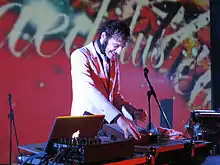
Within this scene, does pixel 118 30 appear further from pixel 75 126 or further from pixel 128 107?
pixel 75 126

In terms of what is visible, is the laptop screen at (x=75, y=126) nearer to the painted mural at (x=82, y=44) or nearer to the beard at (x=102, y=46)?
the beard at (x=102, y=46)

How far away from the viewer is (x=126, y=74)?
4.96 m

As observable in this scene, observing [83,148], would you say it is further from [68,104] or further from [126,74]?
[126,74]

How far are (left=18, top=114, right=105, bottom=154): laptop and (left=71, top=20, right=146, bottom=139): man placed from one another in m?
0.22

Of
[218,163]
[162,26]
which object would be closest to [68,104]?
[162,26]

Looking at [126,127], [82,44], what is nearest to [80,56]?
[126,127]

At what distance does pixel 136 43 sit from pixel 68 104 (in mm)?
1367

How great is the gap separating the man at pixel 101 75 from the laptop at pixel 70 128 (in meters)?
0.22

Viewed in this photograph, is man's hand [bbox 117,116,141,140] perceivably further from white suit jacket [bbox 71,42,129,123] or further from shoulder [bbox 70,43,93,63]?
shoulder [bbox 70,43,93,63]

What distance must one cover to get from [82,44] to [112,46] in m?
2.34

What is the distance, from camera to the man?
204 centimetres

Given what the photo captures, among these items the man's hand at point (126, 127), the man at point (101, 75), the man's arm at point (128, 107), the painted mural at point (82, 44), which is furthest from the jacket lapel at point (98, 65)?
the painted mural at point (82, 44)

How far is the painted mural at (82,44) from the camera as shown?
4141mm

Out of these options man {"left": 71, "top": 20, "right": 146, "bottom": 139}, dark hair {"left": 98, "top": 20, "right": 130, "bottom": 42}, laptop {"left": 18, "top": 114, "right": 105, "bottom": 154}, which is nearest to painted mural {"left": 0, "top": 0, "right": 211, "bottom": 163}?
man {"left": 71, "top": 20, "right": 146, "bottom": 139}
